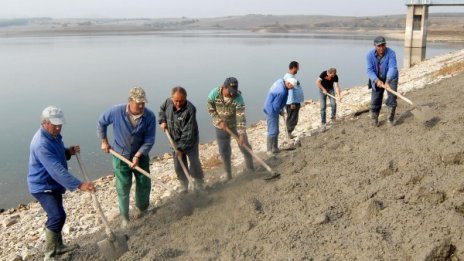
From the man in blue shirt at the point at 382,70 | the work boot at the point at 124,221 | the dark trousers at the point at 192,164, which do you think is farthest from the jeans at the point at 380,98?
the work boot at the point at 124,221

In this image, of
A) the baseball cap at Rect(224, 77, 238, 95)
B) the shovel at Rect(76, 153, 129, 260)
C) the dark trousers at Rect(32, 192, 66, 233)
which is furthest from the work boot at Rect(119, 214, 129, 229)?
the baseball cap at Rect(224, 77, 238, 95)

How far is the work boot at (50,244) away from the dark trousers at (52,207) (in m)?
0.06

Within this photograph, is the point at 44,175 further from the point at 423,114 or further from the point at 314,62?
the point at 314,62

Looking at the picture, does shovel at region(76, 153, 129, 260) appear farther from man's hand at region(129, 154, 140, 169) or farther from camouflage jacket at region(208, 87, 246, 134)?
camouflage jacket at region(208, 87, 246, 134)

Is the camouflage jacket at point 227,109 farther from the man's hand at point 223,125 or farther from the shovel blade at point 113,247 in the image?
the shovel blade at point 113,247

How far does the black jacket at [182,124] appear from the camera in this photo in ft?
17.8

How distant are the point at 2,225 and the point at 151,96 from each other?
13.0 metres

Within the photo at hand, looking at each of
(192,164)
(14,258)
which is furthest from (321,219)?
(14,258)

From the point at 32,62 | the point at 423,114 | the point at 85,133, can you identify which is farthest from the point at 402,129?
the point at 32,62

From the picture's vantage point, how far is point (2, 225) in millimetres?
7273

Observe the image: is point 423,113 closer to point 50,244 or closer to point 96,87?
point 50,244

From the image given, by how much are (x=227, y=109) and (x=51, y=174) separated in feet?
8.38

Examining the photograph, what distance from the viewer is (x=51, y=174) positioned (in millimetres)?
4102

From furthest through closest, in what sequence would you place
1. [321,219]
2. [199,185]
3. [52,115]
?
[199,185]
[321,219]
[52,115]
